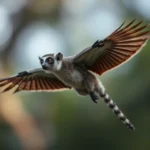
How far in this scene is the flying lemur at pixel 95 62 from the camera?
6.20m

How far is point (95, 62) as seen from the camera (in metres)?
6.64

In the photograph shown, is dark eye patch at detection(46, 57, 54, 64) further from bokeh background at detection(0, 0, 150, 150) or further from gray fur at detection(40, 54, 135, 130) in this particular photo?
bokeh background at detection(0, 0, 150, 150)

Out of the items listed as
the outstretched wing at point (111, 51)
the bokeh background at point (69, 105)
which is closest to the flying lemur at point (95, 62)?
the outstretched wing at point (111, 51)

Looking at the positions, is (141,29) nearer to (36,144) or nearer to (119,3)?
(36,144)

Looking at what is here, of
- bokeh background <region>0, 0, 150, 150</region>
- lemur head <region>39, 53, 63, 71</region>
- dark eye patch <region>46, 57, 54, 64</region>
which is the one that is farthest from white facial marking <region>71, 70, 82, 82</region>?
bokeh background <region>0, 0, 150, 150</region>

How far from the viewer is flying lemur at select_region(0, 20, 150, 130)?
6203 mm

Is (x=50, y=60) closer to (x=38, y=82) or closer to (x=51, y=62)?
(x=51, y=62)

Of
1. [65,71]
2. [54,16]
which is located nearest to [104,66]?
[65,71]

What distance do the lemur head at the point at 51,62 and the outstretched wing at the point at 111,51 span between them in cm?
25

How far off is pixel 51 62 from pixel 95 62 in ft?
2.06

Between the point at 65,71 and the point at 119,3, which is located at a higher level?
the point at 119,3

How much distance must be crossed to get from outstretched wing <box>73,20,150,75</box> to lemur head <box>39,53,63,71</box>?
0.25m

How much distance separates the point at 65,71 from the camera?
21.1ft

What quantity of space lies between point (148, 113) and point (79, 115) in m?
1.47
